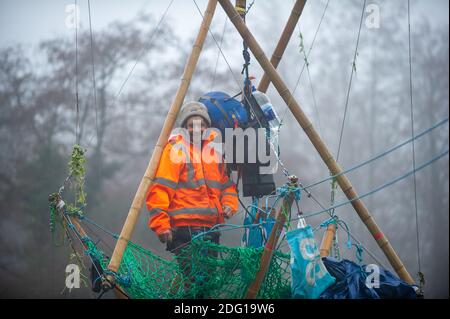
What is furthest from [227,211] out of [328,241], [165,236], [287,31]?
[287,31]

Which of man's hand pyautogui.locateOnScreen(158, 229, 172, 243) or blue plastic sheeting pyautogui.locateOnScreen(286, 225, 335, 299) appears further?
man's hand pyautogui.locateOnScreen(158, 229, 172, 243)

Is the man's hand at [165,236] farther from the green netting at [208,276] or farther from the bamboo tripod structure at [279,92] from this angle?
the bamboo tripod structure at [279,92]

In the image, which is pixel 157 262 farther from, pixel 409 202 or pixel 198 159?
pixel 409 202

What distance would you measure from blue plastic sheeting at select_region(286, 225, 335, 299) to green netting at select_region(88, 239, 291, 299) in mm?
288

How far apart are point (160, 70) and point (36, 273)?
7365 mm

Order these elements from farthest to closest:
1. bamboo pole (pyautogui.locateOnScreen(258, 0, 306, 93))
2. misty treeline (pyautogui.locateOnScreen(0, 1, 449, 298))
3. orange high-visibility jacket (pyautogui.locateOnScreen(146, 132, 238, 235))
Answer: misty treeline (pyautogui.locateOnScreen(0, 1, 449, 298)) → bamboo pole (pyautogui.locateOnScreen(258, 0, 306, 93)) → orange high-visibility jacket (pyautogui.locateOnScreen(146, 132, 238, 235))

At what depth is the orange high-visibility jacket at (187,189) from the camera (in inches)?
198

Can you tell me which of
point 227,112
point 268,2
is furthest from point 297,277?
point 268,2

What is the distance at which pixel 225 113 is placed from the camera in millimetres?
5539

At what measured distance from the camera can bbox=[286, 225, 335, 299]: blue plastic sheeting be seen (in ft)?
14.4

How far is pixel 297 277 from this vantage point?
4.44 meters

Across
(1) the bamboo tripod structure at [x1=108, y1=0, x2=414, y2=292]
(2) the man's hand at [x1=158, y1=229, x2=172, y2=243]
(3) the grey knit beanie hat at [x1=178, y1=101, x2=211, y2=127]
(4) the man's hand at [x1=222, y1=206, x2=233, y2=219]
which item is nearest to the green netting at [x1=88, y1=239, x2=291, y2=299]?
(2) the man's hand at [x1=158, y1=229, x2=172, y2=243]

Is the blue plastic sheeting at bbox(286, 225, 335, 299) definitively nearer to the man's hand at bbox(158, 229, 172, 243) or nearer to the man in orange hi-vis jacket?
the man in orange hi-vis jacket

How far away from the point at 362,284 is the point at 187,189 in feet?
5.10
